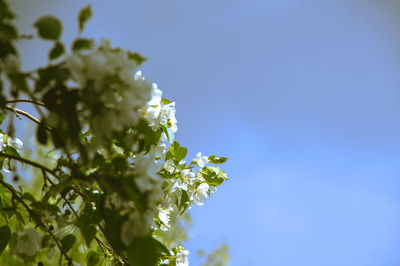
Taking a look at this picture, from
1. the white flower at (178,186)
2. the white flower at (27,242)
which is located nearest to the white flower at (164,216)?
the white flower at (178,186)

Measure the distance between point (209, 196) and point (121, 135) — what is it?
17.5 inches

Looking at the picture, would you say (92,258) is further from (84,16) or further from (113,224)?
(84,16)

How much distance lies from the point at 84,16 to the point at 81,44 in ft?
0.15

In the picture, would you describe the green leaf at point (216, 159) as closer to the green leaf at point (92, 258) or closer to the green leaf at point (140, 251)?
the green leaf at point (92, 258)

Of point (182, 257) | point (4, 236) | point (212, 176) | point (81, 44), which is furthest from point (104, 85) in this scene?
point (182, 257)

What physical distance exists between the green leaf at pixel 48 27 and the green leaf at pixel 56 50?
0.02m

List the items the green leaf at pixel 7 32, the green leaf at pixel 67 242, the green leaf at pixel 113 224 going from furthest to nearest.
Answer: the green leaf at pixel 67 242 → the green leaf at pixel 113 224 → the green leaf at pixel 7 32

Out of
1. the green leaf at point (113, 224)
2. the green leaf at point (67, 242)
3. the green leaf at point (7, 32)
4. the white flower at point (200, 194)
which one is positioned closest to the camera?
the green leaf at point (7, 32)

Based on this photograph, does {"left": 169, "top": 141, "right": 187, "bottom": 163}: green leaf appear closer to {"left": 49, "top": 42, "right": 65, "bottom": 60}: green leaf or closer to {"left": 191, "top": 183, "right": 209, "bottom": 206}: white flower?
{"left": 191, "top": 183, "right": 209, "bottom": 206}: white flower

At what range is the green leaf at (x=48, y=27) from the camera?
49 centimetres

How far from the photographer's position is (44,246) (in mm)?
681

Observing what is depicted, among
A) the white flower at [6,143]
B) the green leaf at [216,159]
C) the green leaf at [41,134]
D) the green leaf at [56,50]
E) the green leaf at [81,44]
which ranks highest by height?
the green leaf at [216,159]

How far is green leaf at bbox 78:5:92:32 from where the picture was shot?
0.53 meters

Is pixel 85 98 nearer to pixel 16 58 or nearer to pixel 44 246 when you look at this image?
pixel 16 58
